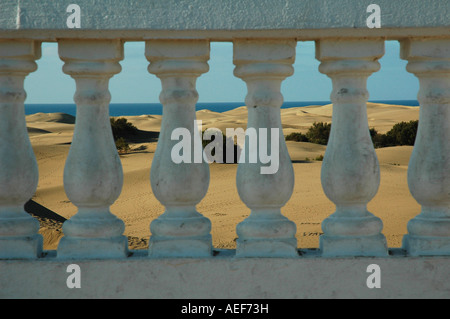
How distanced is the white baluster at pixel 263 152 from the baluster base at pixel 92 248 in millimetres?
451

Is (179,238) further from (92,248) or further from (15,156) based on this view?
(15,156)

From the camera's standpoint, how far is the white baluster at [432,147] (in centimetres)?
193

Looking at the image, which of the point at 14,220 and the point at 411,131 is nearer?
the point at 14,220

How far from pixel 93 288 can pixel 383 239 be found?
3.57ft

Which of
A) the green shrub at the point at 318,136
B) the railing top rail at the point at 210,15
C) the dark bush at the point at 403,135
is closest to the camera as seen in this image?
the railing top rail at the point at 210,15

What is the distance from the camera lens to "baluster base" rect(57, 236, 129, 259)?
1.95 metres

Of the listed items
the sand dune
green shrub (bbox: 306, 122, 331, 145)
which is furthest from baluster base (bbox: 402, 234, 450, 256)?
green shrub (bbox: 306, 122, 331, 145)

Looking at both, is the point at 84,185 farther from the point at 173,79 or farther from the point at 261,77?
the point at 261,77

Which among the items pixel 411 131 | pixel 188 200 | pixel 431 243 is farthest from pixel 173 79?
pixel 411 131

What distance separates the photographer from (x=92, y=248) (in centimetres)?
195

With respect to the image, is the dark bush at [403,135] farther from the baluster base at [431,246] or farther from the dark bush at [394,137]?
the baluster base at [431,246]

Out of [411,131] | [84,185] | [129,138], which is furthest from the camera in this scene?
[129,138]

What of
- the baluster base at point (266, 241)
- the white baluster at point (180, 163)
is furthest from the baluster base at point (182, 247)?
the baluster base at point (266, 241)

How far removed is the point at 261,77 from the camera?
1.92m
